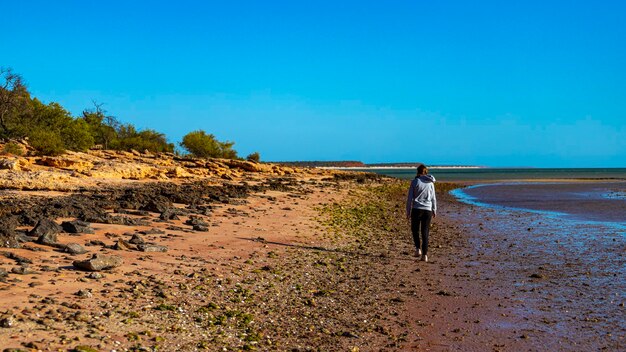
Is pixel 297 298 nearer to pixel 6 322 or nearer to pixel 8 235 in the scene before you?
pixel 6 322

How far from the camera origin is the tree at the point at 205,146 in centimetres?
6031

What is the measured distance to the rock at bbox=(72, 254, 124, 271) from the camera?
8.04 metres

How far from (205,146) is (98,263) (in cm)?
5359

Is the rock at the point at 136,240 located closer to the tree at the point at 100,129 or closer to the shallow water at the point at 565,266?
the shallow water at the point at 565,266

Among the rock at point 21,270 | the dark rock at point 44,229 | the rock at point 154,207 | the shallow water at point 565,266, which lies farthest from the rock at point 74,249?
the shallow water at point 565,266

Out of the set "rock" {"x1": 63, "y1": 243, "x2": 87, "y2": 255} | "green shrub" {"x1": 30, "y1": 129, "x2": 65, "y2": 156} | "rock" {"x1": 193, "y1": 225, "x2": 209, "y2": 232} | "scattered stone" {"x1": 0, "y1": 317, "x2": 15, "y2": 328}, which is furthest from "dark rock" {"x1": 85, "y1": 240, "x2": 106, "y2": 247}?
"green shrub" {"x1": 30, "y1": 129, "x2": 65, "y2": 156}

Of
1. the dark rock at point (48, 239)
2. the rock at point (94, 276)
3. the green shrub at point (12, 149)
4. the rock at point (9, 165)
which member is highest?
the green shrub at point (12, 149)

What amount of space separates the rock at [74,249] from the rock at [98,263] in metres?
0.98

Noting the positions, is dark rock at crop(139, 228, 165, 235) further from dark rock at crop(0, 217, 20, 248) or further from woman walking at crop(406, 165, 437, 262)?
woman walking at crop(406, 165, 437, 262)

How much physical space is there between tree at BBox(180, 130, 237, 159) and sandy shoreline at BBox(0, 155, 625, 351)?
47.8 meters

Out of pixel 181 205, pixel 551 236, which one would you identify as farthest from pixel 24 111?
pixel 551 236

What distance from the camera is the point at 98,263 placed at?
320 inches

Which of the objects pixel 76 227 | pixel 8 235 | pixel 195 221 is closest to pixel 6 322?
pixel 8 235

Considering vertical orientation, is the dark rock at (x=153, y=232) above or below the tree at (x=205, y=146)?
below
